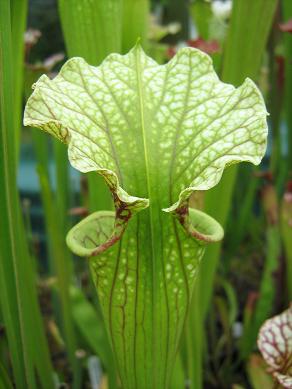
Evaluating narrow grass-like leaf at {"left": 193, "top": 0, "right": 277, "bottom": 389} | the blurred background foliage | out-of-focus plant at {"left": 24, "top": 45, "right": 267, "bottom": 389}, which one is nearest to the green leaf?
out-of-focus plant at {"left": 24, "top": 45, "right": 267, "bottom": 389}

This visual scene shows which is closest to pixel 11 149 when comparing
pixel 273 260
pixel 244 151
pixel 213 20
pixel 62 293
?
pixel 244 151

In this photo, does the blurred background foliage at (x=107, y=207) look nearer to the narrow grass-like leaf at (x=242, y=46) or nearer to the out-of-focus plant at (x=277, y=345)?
the narrow grass-like leaf at (x=242, y=46)

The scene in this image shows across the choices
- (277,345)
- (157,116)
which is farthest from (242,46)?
(277,345)

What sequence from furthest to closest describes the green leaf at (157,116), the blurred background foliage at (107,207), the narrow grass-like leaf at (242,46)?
the narrow grass-like leaf at (242,46), the blurred background foliage at (107,207), the green leaf at (157,116)

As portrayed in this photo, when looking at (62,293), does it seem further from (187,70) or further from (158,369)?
(187,70)

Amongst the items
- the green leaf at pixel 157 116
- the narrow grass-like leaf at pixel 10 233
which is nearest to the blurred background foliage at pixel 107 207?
the narrow grass-like leaf at pixel 10 233

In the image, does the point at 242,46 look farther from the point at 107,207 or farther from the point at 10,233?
the point at 10,233

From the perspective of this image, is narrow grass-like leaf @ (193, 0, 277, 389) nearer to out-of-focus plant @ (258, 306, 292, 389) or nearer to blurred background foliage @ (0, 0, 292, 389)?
blurred background foliage @ (0, 0, 292, 389)
